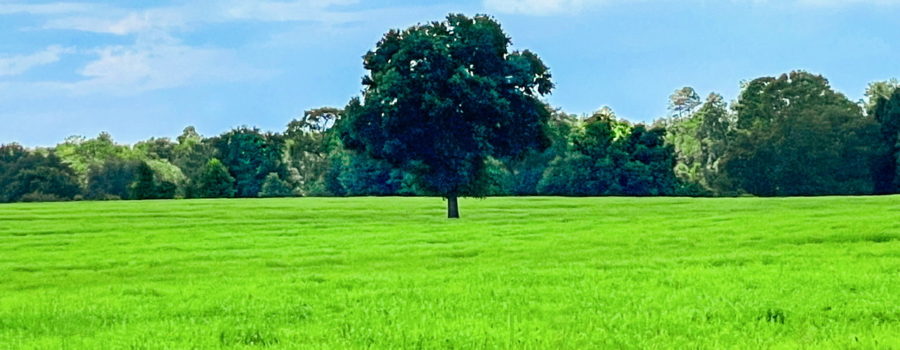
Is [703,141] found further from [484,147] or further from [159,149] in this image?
[484,147]

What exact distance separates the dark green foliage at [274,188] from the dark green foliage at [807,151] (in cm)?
4974

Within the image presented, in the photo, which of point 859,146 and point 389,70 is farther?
point 859,146

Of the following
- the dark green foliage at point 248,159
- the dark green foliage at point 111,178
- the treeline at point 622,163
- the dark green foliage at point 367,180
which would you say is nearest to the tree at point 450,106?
the treeline at point 622,163

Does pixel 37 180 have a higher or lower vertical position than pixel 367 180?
higher

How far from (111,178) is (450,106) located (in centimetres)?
8060

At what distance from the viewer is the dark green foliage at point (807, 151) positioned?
304 feet

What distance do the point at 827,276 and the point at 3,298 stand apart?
1529cm

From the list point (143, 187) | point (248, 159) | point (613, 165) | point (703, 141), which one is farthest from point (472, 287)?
point (703, 141)

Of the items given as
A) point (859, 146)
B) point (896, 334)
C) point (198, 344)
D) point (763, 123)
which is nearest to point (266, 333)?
point (198, 344)

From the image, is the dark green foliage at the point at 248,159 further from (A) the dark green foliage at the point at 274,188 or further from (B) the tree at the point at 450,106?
(B) the tree at the point at 450,106

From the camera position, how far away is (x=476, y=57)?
4541 centimetres

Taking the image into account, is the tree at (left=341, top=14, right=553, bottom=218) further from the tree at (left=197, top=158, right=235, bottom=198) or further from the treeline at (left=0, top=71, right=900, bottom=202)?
the tree at (left=197, top=158, right=235, bottom=198)

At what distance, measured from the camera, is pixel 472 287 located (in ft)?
51.2

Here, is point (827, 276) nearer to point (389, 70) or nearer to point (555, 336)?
point (555, 336)
